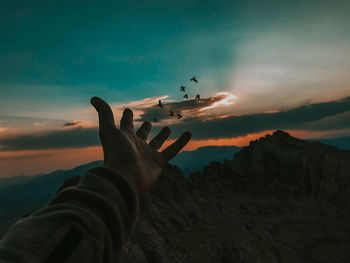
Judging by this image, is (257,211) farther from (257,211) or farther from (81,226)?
(81,226)

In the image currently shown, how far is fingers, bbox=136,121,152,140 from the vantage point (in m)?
4.07

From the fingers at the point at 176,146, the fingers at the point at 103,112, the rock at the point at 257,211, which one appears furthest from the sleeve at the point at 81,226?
the rock at the point at 257,211

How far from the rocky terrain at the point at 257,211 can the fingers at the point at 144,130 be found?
3.89 meters

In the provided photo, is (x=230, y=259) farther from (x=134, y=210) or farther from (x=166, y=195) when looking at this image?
(x=134, y=210)

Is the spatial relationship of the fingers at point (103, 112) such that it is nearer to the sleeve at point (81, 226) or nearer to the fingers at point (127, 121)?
the fingers at point (127, 121)

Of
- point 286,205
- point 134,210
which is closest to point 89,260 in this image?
point 134,210

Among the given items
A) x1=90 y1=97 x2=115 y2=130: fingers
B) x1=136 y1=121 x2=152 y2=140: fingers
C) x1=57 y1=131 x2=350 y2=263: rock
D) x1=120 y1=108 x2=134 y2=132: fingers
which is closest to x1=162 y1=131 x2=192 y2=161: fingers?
x1=136 y1=121 x2=152 y2=140: fingers

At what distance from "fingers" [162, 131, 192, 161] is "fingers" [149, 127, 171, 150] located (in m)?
0.23

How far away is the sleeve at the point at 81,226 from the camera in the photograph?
1545 millimetres

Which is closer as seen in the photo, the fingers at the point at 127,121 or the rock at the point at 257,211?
the fingers at the point at 127,121

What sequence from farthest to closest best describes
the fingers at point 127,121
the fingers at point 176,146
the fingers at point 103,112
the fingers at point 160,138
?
the fingers at point 160,138 < the fingers at point 176,146 < the fingers at point 127,121 < the fingers at point 103,112

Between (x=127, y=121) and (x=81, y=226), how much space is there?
2026mm

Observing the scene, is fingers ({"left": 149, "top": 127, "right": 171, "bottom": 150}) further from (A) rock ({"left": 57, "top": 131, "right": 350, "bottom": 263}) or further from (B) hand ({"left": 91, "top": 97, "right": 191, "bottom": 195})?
(A) rock ({"left": 57, "top": 131, "right": 350, "bottom": 263})

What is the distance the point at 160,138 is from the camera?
4230 millimetres
